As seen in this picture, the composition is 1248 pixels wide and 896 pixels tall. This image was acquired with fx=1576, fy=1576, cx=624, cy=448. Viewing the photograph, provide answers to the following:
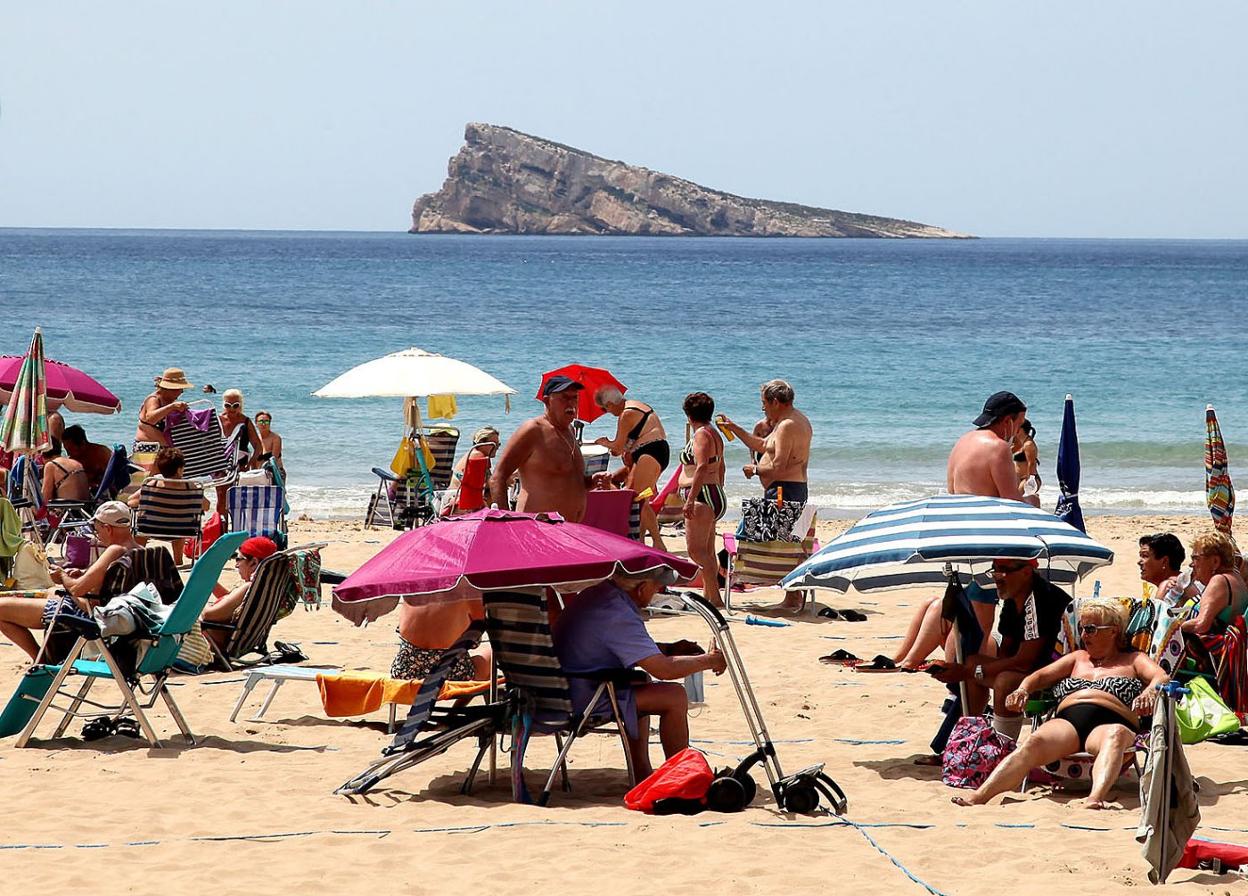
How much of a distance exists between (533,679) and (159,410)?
7.98 m

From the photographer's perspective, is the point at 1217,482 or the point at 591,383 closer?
the point at 1217,482

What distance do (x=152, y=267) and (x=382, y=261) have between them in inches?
717

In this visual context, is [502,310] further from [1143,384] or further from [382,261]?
[382,261]

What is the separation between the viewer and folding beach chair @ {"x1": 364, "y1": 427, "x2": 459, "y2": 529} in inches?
556

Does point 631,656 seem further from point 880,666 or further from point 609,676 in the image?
point 880,666

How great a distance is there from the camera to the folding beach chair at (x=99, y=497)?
1135 cm

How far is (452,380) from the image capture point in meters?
12.2

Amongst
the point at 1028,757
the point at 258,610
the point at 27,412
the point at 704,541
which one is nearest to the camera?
the point at 1028,757

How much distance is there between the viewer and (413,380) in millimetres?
12164

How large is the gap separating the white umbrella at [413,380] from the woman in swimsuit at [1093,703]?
22.0 ft

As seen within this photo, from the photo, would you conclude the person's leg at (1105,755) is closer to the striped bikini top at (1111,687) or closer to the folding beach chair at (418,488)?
the striped bikini top at (1111,687)

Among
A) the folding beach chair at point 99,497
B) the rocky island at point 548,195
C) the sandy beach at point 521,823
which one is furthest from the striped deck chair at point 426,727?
the rocky island at point 548,195

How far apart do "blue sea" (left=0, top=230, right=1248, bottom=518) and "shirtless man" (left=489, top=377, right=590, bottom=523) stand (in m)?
9.39

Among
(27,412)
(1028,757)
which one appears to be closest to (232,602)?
(27,412)
